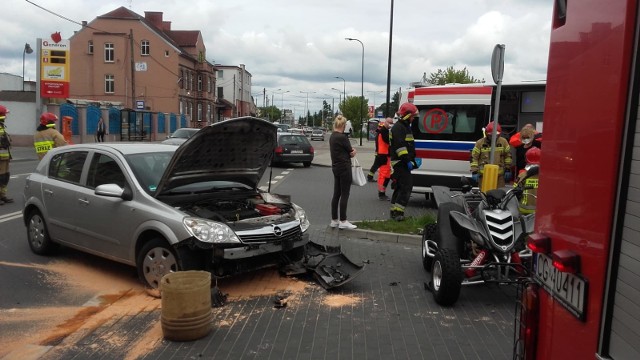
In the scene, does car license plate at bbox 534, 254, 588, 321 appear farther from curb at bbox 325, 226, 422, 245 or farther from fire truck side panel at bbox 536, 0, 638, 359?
curb at bbox 325, 226, 422, 245

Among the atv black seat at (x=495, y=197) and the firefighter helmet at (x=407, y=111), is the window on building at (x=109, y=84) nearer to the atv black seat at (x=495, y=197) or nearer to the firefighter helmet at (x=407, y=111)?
the firefighter helmet at (x=407, y=111)

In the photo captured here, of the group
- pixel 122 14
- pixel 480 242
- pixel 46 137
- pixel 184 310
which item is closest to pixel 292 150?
pixel 46 137

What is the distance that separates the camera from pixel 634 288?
4.86 feet

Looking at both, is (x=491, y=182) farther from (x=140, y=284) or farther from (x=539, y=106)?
(x=539, y=106)

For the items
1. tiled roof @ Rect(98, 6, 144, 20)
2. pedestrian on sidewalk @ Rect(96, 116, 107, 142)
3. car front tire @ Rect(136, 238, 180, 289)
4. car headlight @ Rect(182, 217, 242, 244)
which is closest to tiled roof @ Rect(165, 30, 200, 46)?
tiled roof @ Rect(98, 6, 144, 20)

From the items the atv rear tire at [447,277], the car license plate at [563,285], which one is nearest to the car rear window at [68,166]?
the atv rear tire at [447,277]

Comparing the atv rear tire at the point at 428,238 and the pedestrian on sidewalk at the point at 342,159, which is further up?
the pedestrian on sidewalk at the point at 342,159

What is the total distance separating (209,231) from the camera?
534cm

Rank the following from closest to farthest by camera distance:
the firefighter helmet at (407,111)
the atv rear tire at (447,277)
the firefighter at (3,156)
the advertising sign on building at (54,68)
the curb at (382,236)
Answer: the atv rear tire at (447,277)
the curb at (382,236)
the firefighter helmet at (407,111)
the firefighter at (3,156)
the advertising sign on building at (54,68)

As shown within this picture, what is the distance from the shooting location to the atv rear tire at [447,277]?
16.8 ft

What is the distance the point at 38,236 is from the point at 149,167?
6.66 ft

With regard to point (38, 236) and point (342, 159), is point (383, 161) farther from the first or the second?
point (38, 236)

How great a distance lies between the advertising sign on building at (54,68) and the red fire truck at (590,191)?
30.2 meters

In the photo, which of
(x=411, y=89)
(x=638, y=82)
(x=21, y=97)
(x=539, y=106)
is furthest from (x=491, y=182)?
(x=21, y=97)
